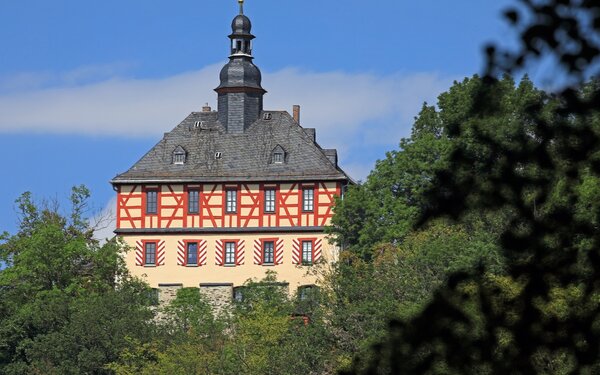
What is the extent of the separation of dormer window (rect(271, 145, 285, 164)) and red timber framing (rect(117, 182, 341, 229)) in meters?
1.21

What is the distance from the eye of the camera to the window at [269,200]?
74.6m

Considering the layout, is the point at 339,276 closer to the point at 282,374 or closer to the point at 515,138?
the point at 282,374

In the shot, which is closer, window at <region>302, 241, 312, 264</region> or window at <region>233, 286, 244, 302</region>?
window at <region>233, 286, 244, 302</region>

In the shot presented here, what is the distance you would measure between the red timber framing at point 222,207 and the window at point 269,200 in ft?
0.40

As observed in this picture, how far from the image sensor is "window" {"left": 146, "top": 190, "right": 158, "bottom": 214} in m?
75.4

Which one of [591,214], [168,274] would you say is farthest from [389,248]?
[591,214]

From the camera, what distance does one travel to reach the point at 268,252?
243 ft

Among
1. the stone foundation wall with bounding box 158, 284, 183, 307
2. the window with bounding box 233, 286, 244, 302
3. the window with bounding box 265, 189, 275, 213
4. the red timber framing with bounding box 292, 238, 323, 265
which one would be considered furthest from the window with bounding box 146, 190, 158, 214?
the red timber framing with bounding box 292, 238, 323, 265

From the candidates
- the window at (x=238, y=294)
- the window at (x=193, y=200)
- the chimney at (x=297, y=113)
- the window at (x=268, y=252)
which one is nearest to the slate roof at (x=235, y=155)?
the window at (x=193, y=200)

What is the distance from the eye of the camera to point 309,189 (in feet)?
244

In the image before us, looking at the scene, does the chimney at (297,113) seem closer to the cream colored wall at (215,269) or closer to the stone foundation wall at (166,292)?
the cream colored wall at (215,269)

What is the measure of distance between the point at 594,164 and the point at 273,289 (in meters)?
60.4

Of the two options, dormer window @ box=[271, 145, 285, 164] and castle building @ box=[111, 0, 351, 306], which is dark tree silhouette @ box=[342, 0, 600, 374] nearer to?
castle building @ box=[111, 0, 351, 306]

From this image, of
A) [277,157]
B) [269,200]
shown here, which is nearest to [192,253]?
[269,200]
